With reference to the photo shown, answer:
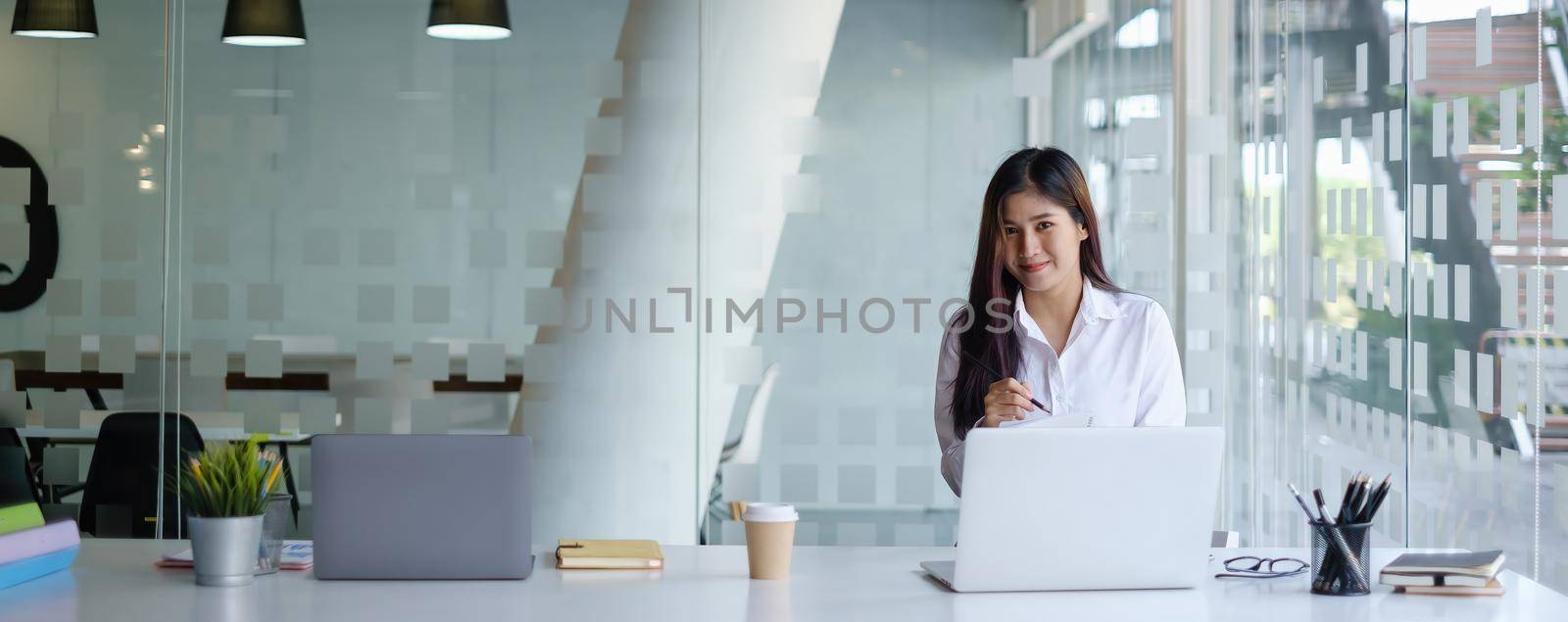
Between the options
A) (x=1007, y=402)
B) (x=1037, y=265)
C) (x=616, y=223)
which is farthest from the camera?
(x=616, y=223)

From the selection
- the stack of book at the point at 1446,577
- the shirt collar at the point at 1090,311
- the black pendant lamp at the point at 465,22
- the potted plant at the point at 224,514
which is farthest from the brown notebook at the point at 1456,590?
the black pendant lamp at the point at 465,22

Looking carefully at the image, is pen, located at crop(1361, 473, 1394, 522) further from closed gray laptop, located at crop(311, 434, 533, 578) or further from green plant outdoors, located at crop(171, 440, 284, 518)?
green plant outdoors, located at crop(171, 440, 284, 518)

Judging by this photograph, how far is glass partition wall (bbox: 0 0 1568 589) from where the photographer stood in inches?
159

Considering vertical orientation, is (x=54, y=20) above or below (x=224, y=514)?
above

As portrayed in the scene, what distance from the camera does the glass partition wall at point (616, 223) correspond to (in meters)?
4.05

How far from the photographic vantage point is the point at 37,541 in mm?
2084

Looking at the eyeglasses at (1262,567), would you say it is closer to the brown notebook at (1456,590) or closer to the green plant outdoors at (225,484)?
the brown notebook at (1456,590)

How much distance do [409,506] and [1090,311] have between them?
56.8 inches

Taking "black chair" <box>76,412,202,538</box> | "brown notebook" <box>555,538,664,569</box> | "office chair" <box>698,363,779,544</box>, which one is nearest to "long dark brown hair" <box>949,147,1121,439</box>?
"brown notebook" <box>555,538,664,569</box>

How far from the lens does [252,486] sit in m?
2.08

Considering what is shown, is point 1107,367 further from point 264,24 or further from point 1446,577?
point 264,24

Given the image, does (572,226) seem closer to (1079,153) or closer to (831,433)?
(831,433)

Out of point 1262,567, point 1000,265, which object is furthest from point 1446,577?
point 1000,265

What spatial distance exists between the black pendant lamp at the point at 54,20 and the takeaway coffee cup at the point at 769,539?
3.20 m
